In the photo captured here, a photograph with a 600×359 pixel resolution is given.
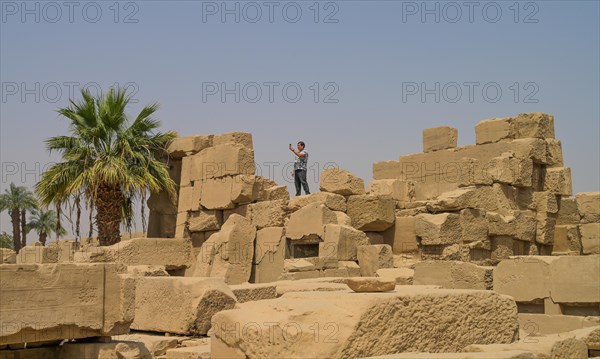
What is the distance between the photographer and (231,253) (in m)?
13.4

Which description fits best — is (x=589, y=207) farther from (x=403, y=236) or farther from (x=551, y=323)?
(x=551, y=323)

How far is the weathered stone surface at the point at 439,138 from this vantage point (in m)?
16.2

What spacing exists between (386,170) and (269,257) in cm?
464

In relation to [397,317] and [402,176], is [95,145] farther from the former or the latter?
[397,317]

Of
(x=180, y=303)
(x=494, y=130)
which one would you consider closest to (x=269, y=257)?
(x=494, y=130)

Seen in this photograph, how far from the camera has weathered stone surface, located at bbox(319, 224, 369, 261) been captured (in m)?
12.4

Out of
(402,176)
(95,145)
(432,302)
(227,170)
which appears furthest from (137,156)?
(432,302)

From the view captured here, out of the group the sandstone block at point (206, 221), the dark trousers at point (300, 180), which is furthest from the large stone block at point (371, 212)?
the sandstone block at point (206, 221)

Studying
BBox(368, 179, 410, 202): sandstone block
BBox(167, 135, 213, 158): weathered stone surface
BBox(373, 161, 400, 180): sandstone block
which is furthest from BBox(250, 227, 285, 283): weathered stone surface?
BBox(373, 161, 400, 180): sandstone block

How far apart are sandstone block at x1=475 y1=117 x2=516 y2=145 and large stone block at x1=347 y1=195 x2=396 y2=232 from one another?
9.55 feet

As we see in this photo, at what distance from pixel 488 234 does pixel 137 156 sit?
7.27 m

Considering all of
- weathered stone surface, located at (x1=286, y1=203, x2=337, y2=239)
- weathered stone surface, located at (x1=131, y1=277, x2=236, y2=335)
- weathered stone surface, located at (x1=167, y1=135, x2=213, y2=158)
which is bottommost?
weathered stone surface, located at (x1=131, y1=277, x2=236, y2=335)

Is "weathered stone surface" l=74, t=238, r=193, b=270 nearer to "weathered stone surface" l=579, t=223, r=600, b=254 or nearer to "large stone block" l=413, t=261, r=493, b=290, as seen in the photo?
"large stone block" l=413, t=261, r=493, b=290

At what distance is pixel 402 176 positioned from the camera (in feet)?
55.3
